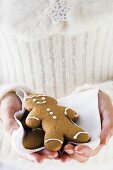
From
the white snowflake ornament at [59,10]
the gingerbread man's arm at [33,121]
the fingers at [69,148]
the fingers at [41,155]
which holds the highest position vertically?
the white snowflake ornament at [59,10]

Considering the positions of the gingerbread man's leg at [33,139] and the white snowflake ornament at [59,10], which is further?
the white snowflake ornament at [59,10]

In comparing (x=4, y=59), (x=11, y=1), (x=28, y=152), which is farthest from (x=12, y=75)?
(x=28, y=152)

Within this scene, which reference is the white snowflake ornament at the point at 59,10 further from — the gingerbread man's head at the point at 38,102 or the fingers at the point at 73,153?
the fingers at the point at 73,153

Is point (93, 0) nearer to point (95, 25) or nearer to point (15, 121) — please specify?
point (95, 25)

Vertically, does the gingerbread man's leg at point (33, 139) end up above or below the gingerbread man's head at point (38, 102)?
below

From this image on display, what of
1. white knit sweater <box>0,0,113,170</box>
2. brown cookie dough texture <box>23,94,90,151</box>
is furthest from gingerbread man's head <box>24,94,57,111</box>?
white knit sweater <box>0,0,113,170</box>

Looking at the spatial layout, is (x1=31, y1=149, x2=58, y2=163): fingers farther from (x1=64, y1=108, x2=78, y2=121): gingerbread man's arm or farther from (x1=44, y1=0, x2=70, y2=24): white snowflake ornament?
(x1=44, y1=0, x2=70, y2=24): white snowflake ornament

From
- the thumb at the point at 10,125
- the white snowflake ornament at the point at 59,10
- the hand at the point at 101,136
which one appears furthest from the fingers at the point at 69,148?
the white snowflake ornament at the point at 59,10
